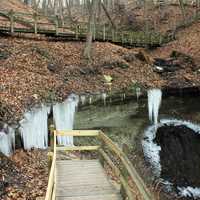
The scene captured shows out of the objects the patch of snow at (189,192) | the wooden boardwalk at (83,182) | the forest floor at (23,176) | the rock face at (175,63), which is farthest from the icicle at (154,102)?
the wooden boardwalk at (83,182)

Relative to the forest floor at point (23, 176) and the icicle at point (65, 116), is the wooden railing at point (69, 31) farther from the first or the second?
the forest floor at point (23, 176)

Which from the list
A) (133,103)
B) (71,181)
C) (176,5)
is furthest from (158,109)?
(176,5)

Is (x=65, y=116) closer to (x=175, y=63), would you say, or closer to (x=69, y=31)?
(x=175, y=63)

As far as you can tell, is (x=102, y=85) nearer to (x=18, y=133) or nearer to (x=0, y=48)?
(x=0, y=48)

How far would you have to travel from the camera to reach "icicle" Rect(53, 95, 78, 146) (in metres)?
17.8

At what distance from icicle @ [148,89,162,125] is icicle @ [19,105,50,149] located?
6.12 metres

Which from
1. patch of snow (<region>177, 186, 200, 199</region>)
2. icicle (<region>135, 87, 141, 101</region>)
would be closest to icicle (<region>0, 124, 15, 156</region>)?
patch of snow (<region>177, 186, 200, 199</region>)

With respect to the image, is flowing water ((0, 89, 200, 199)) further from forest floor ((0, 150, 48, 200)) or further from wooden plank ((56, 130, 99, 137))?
wooden plank ((56, 130, 99, 137))

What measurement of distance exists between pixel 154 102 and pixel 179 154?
705cm

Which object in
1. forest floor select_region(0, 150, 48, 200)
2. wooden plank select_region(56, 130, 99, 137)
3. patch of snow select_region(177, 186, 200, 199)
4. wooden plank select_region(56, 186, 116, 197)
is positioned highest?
wooden plank select_region(56, 130, 99, 137)

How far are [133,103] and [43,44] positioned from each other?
319 inches

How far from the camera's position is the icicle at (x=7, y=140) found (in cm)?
1430

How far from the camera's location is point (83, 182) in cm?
991

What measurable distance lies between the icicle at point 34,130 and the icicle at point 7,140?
63 centimetres
